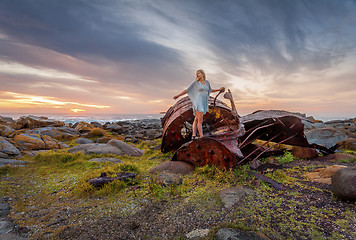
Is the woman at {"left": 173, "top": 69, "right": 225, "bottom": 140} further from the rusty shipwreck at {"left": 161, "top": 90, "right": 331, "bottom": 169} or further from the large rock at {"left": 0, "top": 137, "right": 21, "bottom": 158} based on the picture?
the large rock at {"left": 0, "top": 137, "right": 21, "bottom": 158}

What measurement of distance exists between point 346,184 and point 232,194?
1.75 m

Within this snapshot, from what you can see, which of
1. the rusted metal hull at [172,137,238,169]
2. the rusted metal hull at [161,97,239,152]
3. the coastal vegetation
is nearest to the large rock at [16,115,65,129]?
the coastal vegetation

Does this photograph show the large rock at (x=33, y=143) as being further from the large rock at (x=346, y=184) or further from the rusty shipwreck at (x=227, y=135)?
the large rock at (x=346, y=184)

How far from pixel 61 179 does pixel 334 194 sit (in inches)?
239

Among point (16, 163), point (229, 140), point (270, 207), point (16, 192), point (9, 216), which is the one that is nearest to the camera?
point (270, 207)

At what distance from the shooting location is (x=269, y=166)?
4957 mm

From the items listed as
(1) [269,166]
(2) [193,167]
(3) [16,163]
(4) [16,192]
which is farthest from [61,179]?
(1) [269,166]

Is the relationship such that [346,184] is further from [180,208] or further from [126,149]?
[126,149]

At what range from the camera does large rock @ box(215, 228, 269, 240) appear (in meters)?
2.23

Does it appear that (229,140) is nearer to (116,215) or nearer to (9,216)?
(116,215)

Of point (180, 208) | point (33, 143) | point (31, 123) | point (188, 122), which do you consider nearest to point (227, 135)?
point (188, 122)

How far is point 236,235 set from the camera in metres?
2.27

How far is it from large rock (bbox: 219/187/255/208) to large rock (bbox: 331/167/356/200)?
132 centimetres

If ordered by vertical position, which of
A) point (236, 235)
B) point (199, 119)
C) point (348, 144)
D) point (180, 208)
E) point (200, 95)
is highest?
point (200, 95)
